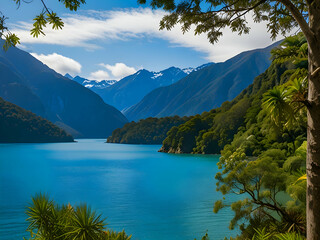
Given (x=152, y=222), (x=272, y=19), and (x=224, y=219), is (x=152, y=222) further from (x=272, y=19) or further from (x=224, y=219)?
(x=272, y=19)

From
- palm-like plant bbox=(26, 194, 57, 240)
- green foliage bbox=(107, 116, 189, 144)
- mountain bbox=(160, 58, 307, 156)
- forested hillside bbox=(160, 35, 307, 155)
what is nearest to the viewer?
palm-like plant bbox=(26, 194, 57, 240)

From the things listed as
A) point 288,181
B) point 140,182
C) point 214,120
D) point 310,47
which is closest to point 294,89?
point 310,47

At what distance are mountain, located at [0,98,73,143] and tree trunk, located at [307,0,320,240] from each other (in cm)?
17714

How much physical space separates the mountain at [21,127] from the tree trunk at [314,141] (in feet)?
581

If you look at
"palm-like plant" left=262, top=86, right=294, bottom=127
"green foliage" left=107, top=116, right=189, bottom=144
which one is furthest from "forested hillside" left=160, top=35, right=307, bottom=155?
"green foliage" left=107, top=116, right=189, bottom=144

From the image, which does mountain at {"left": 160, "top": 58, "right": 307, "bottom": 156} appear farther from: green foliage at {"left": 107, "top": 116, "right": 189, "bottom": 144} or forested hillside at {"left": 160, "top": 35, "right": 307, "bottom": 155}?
green foliage at {"left": 107, "top": 116, "right": 189, "bottom": 144}

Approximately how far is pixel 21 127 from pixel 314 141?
180879mm

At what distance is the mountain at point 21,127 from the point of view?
166 metres

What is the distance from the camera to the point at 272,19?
335 inches

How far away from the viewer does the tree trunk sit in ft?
17.8

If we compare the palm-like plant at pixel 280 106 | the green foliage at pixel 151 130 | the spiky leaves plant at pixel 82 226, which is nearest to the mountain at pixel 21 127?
the green foliage at pixel 151 130

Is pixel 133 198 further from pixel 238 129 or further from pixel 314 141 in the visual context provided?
pixel 238 129

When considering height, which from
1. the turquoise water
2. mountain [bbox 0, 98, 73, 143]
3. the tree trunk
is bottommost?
the turquoise water

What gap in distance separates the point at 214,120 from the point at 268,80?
19.9m
